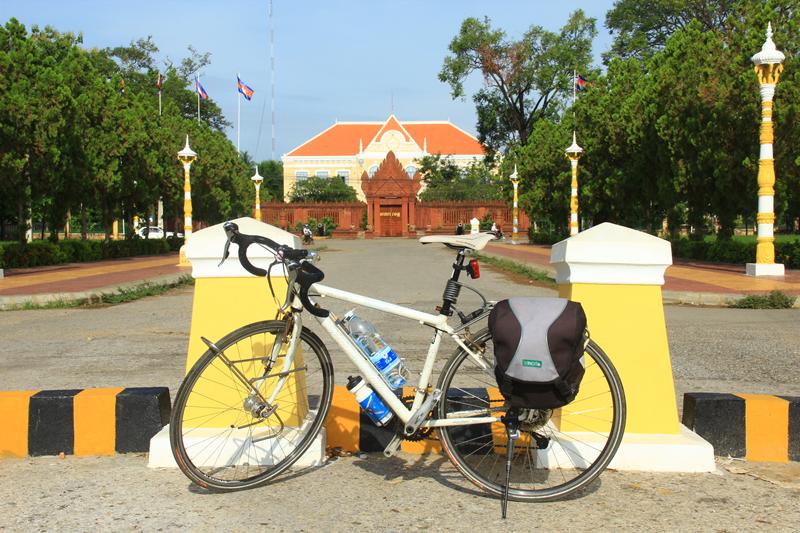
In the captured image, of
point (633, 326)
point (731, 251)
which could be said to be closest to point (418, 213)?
point (731, 251)

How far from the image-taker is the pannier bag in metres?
3.35

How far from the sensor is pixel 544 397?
11.1 ft

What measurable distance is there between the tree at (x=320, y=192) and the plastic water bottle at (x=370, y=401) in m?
76.2

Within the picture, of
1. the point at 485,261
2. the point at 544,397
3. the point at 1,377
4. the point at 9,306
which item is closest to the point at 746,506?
the point at 544,397

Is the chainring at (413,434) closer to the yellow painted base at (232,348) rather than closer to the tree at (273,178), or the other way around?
the yellow painted base at (232,348)

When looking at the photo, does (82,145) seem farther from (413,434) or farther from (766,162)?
(413,434)

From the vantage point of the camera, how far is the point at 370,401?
12.5 ft

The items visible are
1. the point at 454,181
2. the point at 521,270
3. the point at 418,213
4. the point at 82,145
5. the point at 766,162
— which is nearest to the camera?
the point at 766,162

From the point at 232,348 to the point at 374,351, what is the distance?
67 cm

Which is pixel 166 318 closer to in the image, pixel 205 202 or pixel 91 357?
pixel 91 357

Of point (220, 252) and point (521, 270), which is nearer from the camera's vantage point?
point (220, 252)

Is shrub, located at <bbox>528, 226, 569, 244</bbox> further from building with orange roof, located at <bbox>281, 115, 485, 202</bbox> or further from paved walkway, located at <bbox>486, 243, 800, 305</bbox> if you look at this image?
building with orange roof, located at <bbox>281, 115, 485, 202</bbox>

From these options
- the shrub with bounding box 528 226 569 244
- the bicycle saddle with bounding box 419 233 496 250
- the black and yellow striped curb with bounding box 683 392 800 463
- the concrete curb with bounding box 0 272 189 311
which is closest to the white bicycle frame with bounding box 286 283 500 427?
the bicycle saddle with bounding box 419 233 496 250

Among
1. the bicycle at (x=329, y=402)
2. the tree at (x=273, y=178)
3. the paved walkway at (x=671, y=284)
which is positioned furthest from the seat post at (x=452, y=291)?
the tree at (x=273, y=178)
